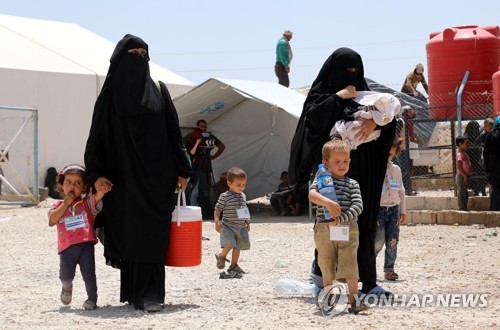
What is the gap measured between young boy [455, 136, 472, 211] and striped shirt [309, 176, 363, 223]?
814cm

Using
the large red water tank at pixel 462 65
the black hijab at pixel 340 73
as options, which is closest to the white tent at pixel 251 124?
the large red water tank at pixel 462 65

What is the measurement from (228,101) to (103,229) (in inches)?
392

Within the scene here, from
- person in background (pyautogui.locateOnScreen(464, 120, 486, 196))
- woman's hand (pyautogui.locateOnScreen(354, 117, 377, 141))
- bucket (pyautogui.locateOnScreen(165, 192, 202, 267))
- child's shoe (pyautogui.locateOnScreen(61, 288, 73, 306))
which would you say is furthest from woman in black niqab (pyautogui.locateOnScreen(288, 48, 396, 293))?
person in background (pyautogui.locateOnScreen(464, 120, 486, 196))

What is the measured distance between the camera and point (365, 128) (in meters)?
6.06

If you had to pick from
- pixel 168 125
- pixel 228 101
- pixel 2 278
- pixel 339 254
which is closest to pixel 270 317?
pixel 339 254

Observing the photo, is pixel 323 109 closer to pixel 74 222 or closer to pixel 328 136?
pixel 328 136

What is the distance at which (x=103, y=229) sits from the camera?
636 cm

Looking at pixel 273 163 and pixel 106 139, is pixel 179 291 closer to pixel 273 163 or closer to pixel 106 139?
pixel 106 139

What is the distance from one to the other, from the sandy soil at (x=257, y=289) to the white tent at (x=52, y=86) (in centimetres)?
851

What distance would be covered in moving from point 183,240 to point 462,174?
318 inches

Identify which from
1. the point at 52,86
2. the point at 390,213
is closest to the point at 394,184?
the point at 390,213

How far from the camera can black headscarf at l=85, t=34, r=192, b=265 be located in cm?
612

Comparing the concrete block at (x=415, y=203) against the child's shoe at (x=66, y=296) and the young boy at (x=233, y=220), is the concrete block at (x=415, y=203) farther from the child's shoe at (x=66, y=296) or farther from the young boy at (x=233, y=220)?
the child's shoe at (x=66, y=296)

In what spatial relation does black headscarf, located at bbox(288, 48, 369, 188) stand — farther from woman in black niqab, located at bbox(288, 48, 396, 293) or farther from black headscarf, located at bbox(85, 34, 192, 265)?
black headscarf, located at bbox(85, 34, 192, 265)
